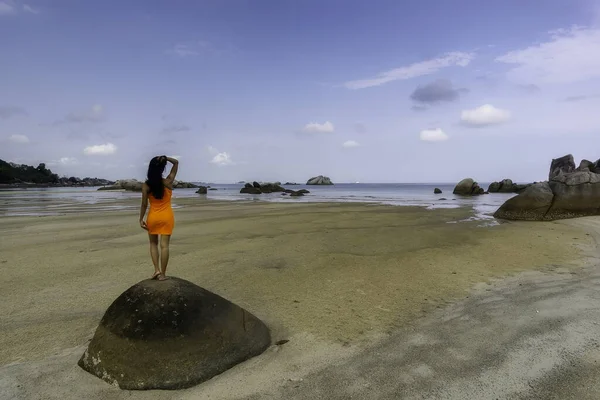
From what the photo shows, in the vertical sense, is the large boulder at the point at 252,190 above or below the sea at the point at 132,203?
above

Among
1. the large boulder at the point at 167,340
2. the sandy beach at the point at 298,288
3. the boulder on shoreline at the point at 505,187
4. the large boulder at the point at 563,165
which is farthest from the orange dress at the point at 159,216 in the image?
the boulder on shoreline at the point at 505,187

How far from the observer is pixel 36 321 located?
4.96 metres

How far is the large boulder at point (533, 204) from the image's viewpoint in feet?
52.1

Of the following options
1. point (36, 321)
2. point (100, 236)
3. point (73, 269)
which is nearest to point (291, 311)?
point (36, 321)

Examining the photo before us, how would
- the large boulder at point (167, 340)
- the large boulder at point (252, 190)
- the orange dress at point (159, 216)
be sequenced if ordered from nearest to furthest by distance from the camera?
the large boulder at point (167, 340) < the orange dress at point (159, 216) < the large boulder at point (252, 190)

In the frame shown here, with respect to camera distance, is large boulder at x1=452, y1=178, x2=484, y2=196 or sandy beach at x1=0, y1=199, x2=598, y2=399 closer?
sandy beach at x1=0, y1=199, x2=598, y2=399

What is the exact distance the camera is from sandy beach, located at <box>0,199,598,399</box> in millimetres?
3555

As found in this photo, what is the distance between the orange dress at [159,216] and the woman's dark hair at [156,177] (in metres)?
0.08

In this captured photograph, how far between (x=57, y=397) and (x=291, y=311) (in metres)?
2.93

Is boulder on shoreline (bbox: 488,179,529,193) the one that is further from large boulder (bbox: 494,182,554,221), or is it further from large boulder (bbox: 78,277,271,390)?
large boulder (bbox: 78,277,271,390)

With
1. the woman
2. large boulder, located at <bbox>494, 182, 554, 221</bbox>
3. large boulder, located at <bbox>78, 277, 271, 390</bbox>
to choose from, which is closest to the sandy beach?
large boulder, located at <bbox>78, 277, 271, 390</bbox>

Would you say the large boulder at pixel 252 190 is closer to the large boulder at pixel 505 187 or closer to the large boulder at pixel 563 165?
the large boulder at pixel 505 187

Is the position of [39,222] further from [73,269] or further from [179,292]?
[179,292]

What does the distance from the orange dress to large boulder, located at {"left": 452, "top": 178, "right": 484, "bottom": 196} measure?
47.4 m
